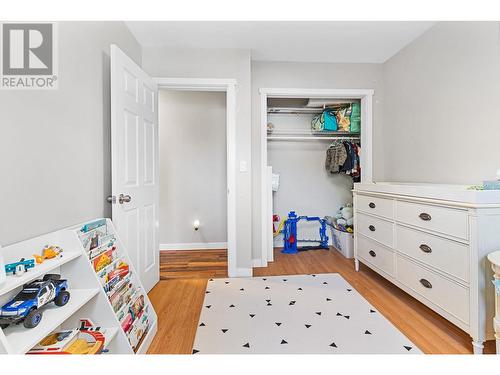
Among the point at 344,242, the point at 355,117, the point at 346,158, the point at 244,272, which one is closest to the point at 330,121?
the point at 355,117

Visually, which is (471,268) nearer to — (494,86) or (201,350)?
(494,86)

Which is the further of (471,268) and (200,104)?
(200,104)

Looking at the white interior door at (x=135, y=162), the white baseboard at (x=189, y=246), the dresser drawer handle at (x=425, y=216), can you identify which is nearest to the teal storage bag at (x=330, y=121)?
the dresser drawer handle at (x=425, y=216)

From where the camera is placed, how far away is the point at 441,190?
1.54 m

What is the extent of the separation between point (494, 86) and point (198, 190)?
10.5ft

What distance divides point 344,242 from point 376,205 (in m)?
1.11

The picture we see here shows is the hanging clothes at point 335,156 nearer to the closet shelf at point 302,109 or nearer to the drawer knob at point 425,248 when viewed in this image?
the closet shelf at point 302,109

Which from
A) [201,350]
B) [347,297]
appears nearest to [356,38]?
[347,297]

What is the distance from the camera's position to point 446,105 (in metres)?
2.11

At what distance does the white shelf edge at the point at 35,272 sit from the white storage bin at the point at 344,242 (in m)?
2.87

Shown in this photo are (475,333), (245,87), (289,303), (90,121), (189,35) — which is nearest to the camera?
(475,333)

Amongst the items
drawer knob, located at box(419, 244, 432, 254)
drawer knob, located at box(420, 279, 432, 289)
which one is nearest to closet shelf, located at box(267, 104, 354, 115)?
drawer knob, located at box(419, 244, 432, 254)

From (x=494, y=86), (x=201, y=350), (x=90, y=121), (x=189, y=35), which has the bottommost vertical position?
(x=201, y=350)

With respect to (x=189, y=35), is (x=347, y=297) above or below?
below
